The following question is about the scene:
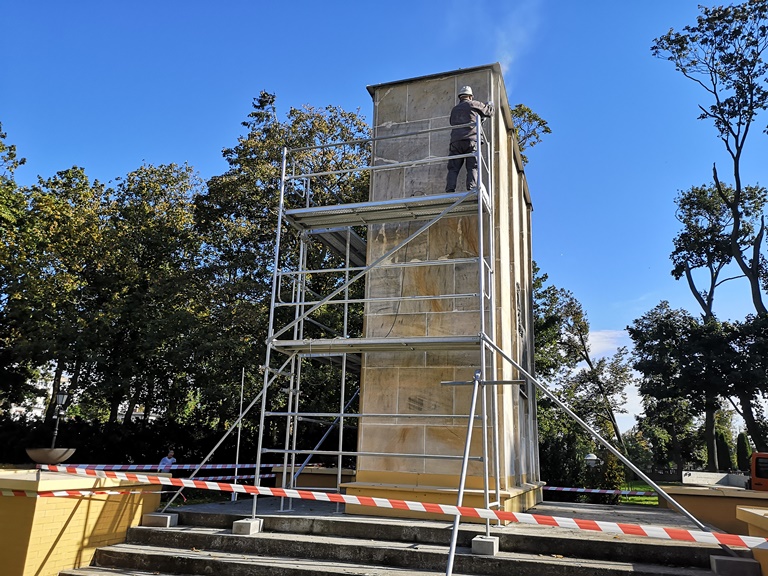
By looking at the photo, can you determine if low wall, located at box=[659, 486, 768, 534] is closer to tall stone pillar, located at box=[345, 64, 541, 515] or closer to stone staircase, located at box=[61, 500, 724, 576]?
tall stone pillar, located at box=[345, 64, 541, 515]

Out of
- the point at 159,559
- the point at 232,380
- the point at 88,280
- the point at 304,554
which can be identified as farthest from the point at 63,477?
the point at 88,280

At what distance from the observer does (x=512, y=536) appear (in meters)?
6.59

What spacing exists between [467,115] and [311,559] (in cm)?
693

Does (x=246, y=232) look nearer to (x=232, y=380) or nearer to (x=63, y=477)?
(x=232, y=380)

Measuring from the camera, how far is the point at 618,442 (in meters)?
33.4

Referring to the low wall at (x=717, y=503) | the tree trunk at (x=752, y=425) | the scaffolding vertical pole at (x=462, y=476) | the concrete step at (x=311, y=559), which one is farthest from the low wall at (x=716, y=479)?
the scaffolding vertical pole at (x=462, y=476)

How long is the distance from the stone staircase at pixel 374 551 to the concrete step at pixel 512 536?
10 millimetres

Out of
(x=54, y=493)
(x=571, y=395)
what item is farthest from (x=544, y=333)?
(x=54, y=493)

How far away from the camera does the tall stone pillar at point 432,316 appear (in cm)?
856

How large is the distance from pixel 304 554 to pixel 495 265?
541 cm

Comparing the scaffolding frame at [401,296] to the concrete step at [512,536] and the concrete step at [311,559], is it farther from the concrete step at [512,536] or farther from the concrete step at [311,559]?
the concrete step at [311,559]

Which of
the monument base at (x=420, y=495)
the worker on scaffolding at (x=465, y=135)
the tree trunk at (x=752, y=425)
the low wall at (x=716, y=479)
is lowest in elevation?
the low wall at (x=716, y=479)

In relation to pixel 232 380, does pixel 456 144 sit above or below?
above

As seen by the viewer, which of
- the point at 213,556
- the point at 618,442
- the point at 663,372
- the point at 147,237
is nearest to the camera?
the point at 213,556
